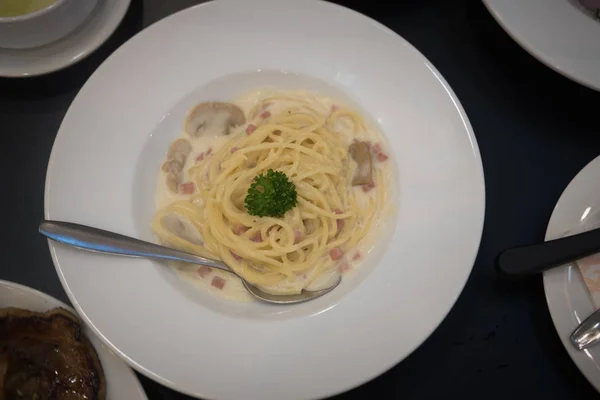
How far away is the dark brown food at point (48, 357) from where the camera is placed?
1.61 metres

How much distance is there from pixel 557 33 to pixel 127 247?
1826 mm

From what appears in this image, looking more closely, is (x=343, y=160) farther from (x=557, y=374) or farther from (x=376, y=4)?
(x=557, y=374)

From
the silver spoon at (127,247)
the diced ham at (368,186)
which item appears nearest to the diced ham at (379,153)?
the diced ham at (368,186)

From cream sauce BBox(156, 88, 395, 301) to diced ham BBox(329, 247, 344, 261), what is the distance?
0.06 feet

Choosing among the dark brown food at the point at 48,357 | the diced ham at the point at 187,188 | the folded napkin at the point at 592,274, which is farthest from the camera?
the diced ham at the point at 187,188

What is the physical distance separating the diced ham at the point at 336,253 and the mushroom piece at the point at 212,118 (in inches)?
27.4

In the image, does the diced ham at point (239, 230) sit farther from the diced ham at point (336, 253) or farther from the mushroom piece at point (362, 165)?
the mushroom piece at point (362, 165)

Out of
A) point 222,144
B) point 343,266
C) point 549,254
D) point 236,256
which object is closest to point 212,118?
point 222,144

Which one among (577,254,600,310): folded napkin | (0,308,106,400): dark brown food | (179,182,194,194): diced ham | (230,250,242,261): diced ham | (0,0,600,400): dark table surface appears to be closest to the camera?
Result: (0,308,106,400): dark brown food

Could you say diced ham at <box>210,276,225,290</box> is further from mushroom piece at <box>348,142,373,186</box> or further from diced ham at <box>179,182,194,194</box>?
mushroom piece at <box>348,142,373,186</box>

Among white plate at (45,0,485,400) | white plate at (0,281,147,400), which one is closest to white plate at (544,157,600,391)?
white plate at (45,0,485,400)

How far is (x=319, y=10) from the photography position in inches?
78.5

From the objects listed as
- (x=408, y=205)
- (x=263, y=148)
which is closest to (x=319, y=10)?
(x=263, y=148)

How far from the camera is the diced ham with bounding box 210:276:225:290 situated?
1872 mm
